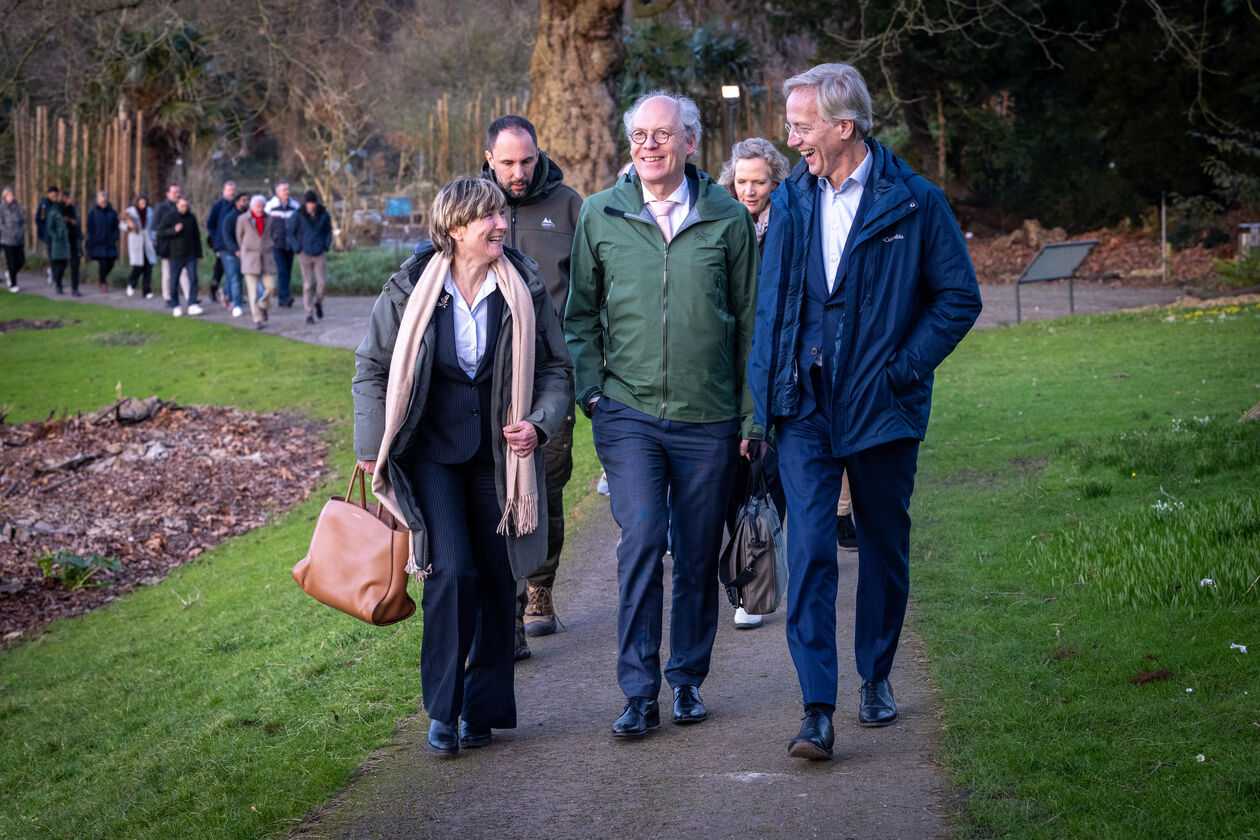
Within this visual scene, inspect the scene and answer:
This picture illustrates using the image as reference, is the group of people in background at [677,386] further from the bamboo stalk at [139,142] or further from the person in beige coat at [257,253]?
the bamboo stalk at [139,142]

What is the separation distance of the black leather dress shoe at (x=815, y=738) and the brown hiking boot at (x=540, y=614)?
6.51 ft

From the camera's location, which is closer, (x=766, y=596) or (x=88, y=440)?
(x=766, y=596)

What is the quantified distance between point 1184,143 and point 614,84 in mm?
15083

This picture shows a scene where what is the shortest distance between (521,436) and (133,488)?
832 centimetres

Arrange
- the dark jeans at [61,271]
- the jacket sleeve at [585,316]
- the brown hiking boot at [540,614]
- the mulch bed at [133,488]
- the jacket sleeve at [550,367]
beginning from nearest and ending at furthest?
1. the jacket sleeve at [550,367]
2. the jacket sleeve at [585,316]
3. the brown hiking boot at [540,614]
4. the mulch bed at [133,488]
5. the dark jeans at [61,271]

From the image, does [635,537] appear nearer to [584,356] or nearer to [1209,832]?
[584,356]

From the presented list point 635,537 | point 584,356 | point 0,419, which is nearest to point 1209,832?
point 635,537

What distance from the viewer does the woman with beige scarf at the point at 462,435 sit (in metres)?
4.43

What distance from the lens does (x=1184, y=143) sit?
25141 mm

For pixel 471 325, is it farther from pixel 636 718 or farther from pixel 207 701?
pixel 207 701

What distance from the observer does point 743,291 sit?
4.67 m

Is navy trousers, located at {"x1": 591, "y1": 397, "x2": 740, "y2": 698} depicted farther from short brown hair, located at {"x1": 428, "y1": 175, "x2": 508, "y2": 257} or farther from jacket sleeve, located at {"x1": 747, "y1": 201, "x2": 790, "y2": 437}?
short brown hair, located at {"x1": 428, "y1": 175, "x2": 508, "y2": 257}

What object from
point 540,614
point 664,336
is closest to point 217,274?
point 540,614

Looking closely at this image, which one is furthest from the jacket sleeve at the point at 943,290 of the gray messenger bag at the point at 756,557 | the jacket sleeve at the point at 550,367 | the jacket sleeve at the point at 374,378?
the jacket sleeve at the point at 374,378
